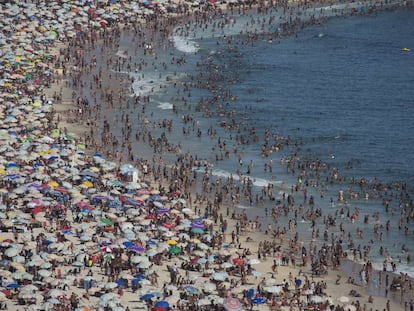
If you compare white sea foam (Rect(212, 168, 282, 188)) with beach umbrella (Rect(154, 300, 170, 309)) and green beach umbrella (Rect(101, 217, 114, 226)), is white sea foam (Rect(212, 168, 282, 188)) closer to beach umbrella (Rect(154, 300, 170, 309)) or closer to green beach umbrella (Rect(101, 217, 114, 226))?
green beach umbrella (Rect(101, 217, 114, 226))

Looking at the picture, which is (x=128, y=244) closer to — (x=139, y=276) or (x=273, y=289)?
(x=139, y=276)

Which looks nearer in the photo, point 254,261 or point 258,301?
point 258,301

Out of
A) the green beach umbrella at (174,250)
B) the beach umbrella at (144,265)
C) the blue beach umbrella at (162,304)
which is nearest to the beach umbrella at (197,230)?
the green beach umbrella at (174,250)

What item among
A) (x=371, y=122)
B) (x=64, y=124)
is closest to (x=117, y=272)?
(x=64, y=124)

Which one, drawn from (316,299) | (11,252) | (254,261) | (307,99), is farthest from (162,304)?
(307,99)

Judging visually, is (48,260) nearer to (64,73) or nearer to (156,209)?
(156,209)

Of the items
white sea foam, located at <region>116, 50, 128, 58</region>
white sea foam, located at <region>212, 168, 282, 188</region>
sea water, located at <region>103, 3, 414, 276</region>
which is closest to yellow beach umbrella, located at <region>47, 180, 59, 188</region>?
sea water, located at <region>103, 3, 414, 276</region>

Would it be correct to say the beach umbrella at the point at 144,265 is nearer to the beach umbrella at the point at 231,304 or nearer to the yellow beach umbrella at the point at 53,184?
the beach umbrella at the point at 231,304
